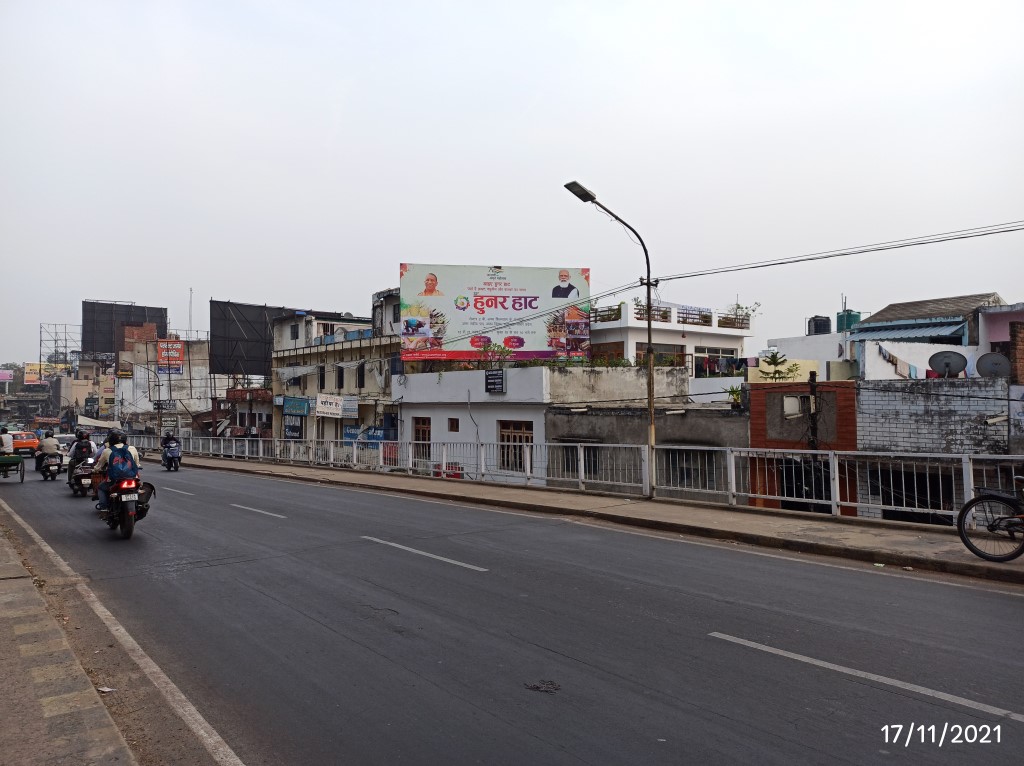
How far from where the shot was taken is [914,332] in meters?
27.3

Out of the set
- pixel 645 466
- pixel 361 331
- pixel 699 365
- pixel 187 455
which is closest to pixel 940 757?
pixel 645 466

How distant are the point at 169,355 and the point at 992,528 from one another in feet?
221

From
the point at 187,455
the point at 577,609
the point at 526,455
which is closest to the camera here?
the point at 577,609

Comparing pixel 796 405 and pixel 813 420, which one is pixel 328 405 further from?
pixel 813 420

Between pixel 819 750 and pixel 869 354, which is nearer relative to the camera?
pixel 819 750

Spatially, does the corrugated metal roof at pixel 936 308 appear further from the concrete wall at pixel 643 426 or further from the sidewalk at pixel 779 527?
the sidewalk at pixel 779 527

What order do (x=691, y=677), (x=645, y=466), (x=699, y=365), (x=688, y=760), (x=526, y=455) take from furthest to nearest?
(x=699, y=365) < (x=526, y=455) < (x=645, y=466) < (x=691, y=677) < (x=688, y=760)

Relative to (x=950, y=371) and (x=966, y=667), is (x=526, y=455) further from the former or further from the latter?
(x=966, y=667)

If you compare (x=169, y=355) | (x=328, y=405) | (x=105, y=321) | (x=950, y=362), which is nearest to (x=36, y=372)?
(x=105, y=321)

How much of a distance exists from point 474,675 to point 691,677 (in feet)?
5.30

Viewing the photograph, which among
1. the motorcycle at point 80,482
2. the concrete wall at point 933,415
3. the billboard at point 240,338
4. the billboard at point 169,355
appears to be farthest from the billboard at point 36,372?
the concrete wall at point 933,415

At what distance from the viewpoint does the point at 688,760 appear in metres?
3.93

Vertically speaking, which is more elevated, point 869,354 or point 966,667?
point 869,354
